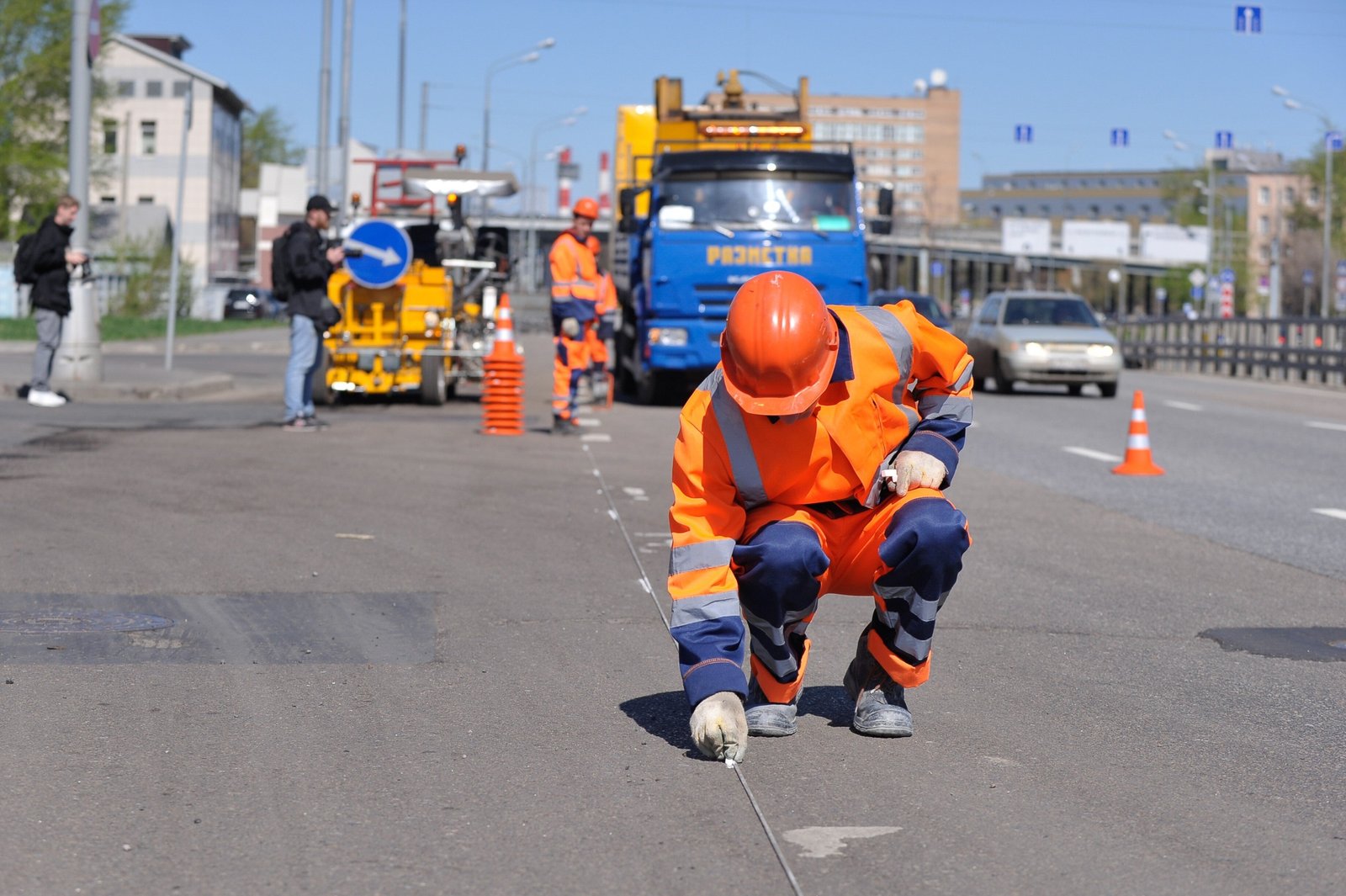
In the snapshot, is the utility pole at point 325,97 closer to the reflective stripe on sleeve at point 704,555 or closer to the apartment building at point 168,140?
the reflective stripe on sleeve at point 704,555

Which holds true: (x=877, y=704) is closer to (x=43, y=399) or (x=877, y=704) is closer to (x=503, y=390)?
(x=503, y=390)

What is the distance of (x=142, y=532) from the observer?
30.7 feet

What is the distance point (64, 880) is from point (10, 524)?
591 centimetres

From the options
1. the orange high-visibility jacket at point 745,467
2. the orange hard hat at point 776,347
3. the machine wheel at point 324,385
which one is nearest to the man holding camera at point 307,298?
the machine wheel at point 324,385

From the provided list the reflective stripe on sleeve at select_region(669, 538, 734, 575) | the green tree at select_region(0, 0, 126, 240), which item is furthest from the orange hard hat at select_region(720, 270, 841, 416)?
the green tree at select_region(0, 0, 126, 240)

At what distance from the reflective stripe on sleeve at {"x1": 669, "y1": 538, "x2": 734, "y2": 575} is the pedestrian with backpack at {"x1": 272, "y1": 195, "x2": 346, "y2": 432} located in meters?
11.7

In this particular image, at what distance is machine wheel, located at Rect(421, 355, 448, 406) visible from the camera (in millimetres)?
19750

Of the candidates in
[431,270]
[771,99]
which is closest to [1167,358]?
[771,99]

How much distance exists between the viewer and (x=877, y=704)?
17.4 ft

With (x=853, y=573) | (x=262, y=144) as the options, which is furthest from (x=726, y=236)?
(x=262, y=144)

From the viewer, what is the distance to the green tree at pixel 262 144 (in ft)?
426

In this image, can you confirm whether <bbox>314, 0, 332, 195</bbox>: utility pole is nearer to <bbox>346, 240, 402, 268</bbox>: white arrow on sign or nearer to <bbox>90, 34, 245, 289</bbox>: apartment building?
<bbox>346, 240, 402, 268</bbox>: white arrow on sign

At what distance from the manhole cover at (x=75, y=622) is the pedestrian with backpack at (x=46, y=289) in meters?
11.9

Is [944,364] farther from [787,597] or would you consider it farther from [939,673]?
[939,673]
